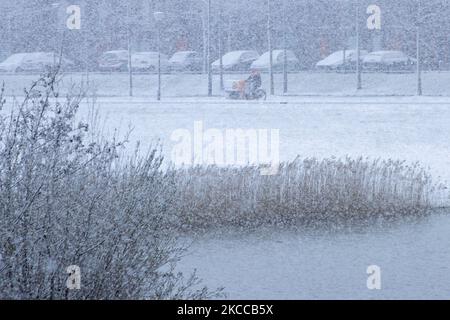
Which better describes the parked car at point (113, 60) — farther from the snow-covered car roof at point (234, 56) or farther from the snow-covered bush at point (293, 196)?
the snow-covered bush at point (293, 196)

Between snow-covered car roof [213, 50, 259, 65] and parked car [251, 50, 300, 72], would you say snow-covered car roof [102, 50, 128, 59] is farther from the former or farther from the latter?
parked car [251, 50, 300, 72]

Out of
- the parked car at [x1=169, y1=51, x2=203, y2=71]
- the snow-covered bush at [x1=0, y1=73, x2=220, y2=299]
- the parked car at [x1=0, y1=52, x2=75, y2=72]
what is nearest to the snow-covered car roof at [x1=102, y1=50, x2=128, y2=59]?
the parked car at [x1=0, y1=52, x2=75, y2=72]

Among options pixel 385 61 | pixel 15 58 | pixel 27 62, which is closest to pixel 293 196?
pixel 27 62

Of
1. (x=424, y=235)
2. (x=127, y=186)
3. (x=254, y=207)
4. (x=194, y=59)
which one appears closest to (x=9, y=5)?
(x=194, y=59)

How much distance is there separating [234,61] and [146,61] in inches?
101

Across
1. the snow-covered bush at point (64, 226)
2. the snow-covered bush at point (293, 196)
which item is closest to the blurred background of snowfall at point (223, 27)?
the snow-covered bush at point (293, 196)

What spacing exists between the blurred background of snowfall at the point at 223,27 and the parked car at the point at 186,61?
1.74ft

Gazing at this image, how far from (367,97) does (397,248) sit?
1475cm

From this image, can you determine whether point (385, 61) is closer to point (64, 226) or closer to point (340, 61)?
point (340, 61)

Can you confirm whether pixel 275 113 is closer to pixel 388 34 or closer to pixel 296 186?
pixel 388 34

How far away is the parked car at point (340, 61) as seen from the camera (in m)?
22.7

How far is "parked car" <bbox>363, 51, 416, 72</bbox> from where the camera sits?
22.4 metres

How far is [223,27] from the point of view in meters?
22.0
